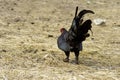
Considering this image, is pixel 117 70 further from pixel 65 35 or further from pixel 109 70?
pixel 65 35

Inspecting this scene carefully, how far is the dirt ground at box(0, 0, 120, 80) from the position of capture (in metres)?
7.87

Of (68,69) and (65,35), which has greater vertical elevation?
(65,35)

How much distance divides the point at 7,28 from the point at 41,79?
5.48 meters

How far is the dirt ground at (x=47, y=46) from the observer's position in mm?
7874

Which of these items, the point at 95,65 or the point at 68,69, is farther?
the point at 95,65

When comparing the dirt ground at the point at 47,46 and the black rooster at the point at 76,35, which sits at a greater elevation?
the black rooster at the point at 76,35

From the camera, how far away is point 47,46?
10352 millimetres

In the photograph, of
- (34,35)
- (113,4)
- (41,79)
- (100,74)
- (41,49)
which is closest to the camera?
(41,79)

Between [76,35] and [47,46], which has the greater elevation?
[76,35]

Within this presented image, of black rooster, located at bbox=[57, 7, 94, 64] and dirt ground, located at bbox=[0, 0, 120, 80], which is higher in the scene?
black rooster, located at bbox=[57, 7, 94, 64]

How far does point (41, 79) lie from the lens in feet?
24.2

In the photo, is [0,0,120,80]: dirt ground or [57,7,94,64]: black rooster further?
[57,7,94,64]: black rooster

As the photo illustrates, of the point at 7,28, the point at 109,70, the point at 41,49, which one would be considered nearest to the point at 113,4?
the point at 7,28

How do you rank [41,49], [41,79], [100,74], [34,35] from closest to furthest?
[41,79] < [100,74] < [41,49] < [34,35]
